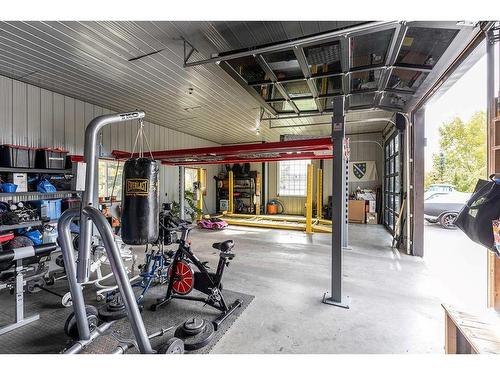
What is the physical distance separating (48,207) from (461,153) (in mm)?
15718

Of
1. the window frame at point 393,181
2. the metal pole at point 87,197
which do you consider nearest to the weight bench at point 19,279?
the metal pole at point 87,197

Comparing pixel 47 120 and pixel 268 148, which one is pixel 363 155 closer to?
pixel 268 148

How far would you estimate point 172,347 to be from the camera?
6.19ft

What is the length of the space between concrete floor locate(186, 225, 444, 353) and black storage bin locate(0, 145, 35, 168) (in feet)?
11.4

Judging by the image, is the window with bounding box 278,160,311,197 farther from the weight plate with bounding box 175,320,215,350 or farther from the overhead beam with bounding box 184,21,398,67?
the weight plate with bounding box 175,320,215,350

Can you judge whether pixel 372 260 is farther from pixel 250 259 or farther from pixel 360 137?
pixel 360 137

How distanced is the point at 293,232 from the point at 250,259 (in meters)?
2.85

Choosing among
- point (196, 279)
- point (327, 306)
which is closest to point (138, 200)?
point (196, 279)

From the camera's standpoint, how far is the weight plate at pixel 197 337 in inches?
83.8

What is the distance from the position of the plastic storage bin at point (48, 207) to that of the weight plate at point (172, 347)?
3964mm

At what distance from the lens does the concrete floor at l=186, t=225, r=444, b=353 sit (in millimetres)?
A: 2191

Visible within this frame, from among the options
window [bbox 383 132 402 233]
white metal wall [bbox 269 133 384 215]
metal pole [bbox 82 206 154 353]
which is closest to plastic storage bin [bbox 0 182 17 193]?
metal pole [bbox 82 206 154 353]

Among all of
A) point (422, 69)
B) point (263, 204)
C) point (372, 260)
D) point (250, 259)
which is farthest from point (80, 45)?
point (263, 204)

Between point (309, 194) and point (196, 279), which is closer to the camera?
point (196, 279)
